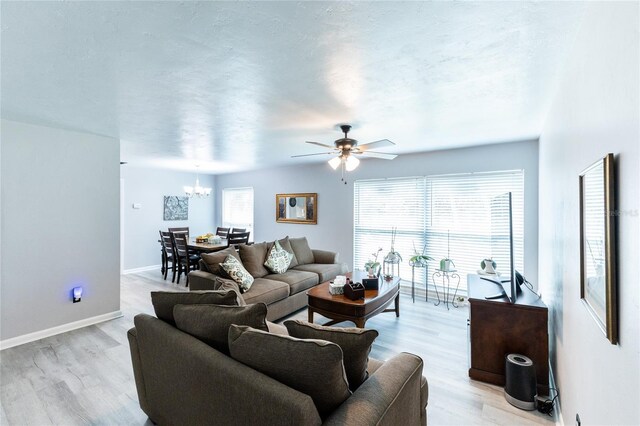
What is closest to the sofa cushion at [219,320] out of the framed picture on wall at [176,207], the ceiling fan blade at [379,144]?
the ceiling fan blade at [379,144]

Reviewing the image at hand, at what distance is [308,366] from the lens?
114 centimetres

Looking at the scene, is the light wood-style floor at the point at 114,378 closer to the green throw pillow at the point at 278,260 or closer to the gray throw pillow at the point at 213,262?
the green throw pillow at the point at 278,260

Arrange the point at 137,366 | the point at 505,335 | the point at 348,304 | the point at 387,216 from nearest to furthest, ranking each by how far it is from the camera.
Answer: the point at 137,366, the point at 505,335, the point at 348,304, the point at 387,216

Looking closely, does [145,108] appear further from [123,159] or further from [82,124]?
[123,159]

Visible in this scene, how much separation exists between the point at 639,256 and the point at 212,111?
3.03 metres

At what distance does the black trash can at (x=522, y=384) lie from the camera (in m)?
2.10

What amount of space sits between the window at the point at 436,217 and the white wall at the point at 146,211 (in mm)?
4693

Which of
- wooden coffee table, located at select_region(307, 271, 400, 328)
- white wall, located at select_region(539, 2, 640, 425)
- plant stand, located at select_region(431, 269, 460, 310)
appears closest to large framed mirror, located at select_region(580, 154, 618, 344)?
white wall, located at select_region(539, 2, 640, 425)

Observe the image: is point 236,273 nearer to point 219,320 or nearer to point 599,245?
point 219,320

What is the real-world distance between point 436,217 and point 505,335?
2515 millimetres

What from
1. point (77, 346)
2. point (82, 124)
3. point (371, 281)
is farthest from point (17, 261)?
point (371, 281)

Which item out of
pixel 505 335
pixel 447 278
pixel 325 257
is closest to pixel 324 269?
pixel 325 257

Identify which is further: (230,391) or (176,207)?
(176,207)

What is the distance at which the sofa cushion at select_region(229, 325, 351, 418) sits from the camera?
1.13m
